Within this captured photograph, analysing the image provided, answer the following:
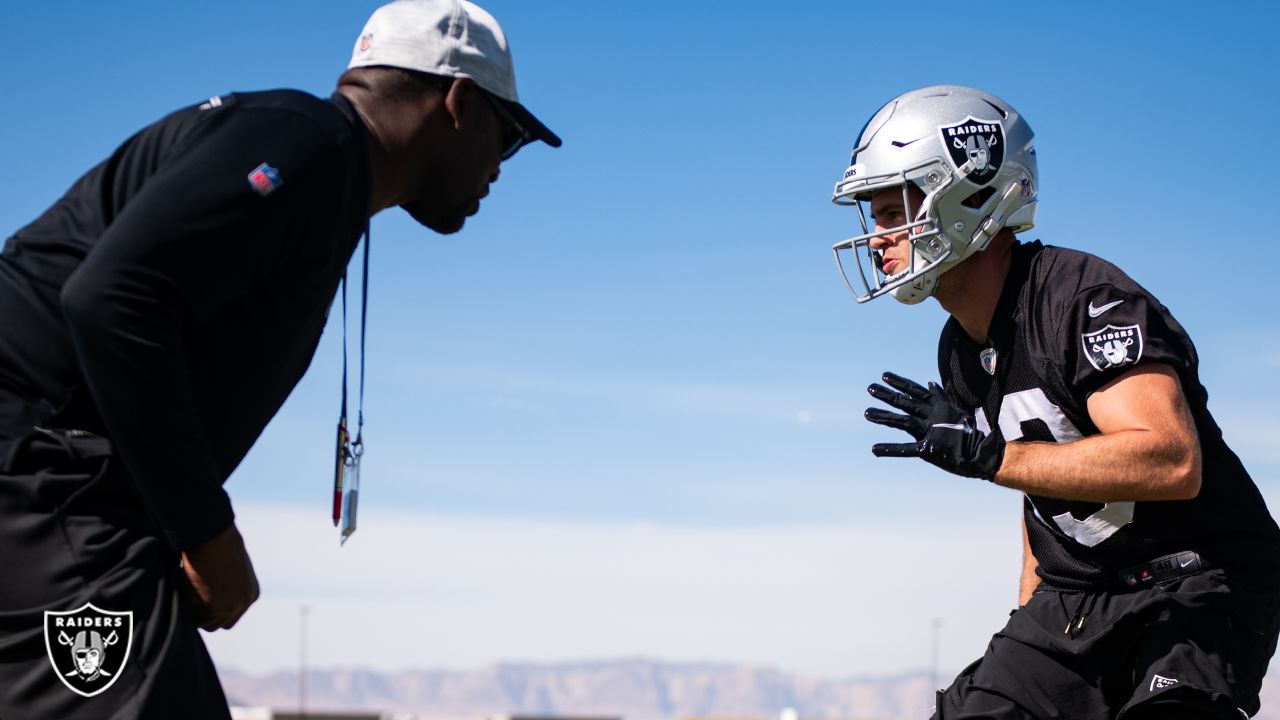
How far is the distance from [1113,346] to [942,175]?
137 cm

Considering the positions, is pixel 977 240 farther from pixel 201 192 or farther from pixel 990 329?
pixel 201 192

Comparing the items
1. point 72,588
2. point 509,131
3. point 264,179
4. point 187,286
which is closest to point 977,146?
point 509,131

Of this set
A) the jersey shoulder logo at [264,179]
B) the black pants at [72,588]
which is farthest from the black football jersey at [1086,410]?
the black pants at [72,588]

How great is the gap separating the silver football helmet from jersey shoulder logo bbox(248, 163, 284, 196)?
11.4 ft

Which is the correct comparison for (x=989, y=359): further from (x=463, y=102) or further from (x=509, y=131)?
(x=463, y=102)

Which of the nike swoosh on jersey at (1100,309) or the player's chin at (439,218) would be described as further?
the nike swoosh on jersey at (1100,309)

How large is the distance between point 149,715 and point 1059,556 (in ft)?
12.8

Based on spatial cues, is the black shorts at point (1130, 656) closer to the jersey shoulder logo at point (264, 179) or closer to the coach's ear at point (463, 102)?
the coach's ear at point (463, 102)

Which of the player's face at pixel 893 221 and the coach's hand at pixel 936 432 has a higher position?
the player's face at pixel 893 221

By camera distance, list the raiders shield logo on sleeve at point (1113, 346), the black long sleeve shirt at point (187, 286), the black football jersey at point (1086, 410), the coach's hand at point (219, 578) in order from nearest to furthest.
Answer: the black long sleeve shirt at point (187, 286), the coach's hand at point (219, 578), the raiders shield logo on sleeve at point (1113, 346), the black football jersey at point (1086, 410)

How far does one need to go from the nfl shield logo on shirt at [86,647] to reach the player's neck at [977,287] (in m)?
3.96

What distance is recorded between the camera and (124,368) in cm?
308

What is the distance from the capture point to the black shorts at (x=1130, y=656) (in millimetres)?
5168

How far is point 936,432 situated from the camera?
5414mm
